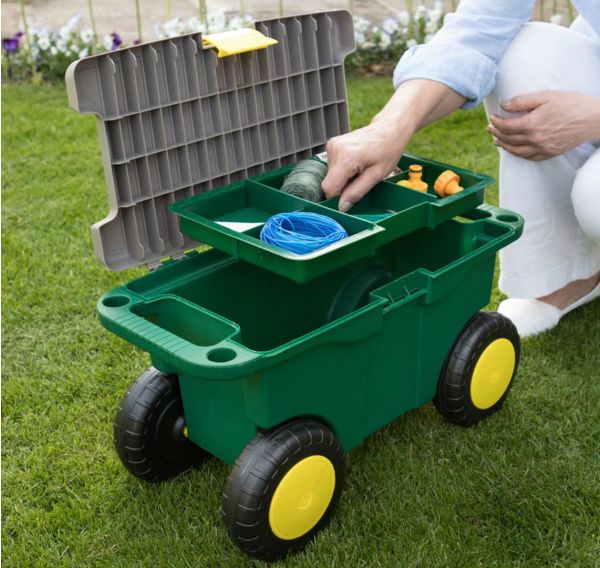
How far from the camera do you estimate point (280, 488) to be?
113cm

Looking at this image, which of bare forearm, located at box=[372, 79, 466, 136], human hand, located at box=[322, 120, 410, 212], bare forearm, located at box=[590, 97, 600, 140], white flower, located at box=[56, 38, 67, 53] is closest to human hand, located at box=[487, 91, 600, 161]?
bare forearm, located at box=[590, 97, 600, 140]

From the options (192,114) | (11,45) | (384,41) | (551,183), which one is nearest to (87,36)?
(11,45)

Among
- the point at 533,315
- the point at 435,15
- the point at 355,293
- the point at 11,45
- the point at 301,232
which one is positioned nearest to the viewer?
the point at 301,232

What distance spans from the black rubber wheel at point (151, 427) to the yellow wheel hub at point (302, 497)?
23 centimetres

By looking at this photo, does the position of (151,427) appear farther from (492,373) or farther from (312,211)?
(492,373)

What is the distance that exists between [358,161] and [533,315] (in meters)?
0.57

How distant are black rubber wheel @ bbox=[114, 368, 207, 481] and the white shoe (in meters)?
0.71

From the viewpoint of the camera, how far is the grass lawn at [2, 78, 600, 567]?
1.19 m

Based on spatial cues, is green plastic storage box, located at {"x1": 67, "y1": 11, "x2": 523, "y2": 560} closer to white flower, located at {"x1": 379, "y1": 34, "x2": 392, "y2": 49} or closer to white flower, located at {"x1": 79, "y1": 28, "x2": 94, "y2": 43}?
white flower, located at {"x1": 379, "y1": 34, "x2": 392, "y2": 49}

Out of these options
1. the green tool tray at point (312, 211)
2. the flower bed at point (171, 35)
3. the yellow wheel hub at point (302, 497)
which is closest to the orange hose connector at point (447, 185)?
the green tool tray at point (312, 211)

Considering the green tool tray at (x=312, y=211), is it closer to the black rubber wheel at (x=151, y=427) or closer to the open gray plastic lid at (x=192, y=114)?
the open gray plastic lid at (x=192, y=114)

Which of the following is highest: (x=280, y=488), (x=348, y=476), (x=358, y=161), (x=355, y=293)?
(x=358, y=161)

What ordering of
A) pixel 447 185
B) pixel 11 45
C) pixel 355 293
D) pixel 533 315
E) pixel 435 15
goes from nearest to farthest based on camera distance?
pixel 447 185 → pixel 355 293 → pixel 533 315 → pixel 11 45 → pixel 435 15

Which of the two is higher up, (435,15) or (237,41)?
(237,41)
